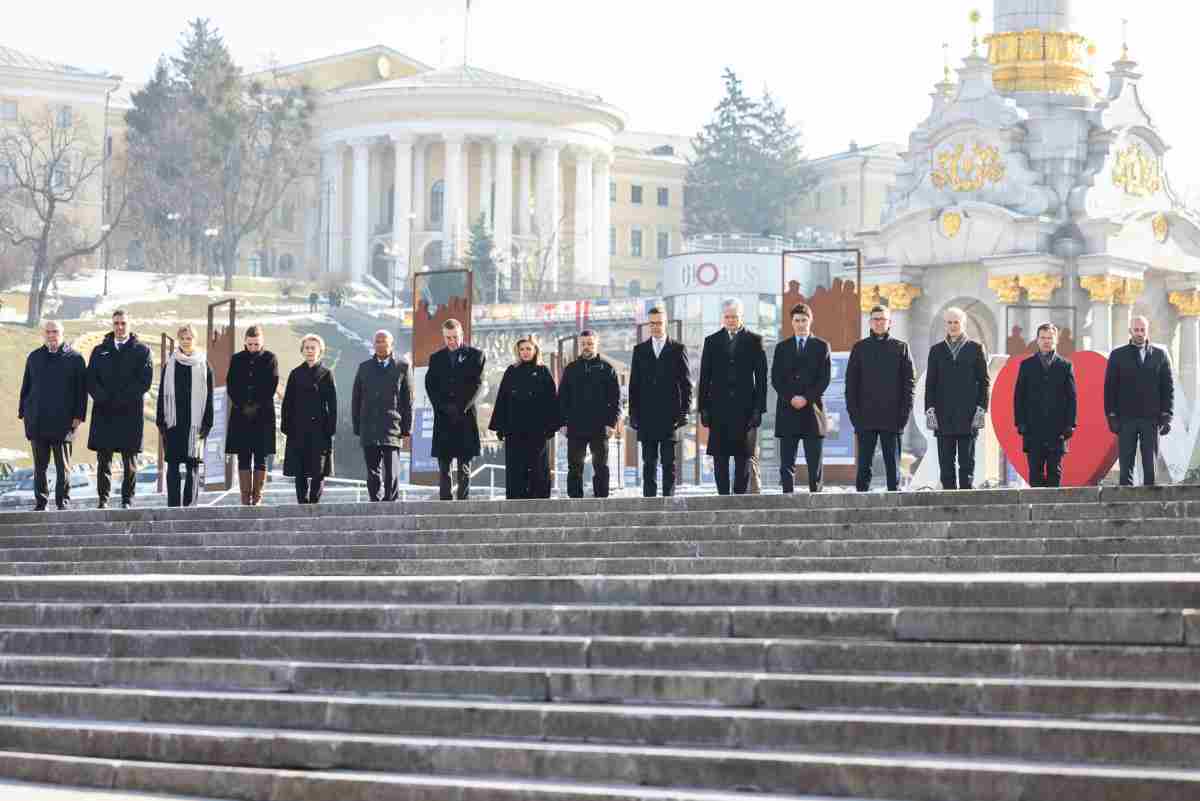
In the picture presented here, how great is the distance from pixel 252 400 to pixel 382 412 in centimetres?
95

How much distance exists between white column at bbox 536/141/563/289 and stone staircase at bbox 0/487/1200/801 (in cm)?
8636

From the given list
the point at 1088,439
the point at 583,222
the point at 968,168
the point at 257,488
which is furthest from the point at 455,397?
the point at 583,222

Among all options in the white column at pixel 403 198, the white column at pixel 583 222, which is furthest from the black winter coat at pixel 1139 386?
the white column at pixel 583 222

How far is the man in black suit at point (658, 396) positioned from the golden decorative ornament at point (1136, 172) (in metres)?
25.4

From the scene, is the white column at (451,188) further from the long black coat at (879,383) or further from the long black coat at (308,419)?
the long black coat at (879,383)

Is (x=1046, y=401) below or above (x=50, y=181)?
below

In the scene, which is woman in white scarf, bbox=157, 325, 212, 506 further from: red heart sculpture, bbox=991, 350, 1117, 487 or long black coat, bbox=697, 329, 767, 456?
red heart sculpture, bbox=991, 350, 1117, 487

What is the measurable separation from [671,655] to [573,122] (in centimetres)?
9018

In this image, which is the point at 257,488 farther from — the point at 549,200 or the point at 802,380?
the point at 549,200

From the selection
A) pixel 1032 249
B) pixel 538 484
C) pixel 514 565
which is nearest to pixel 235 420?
pixel 538 484

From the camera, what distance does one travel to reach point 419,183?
9981 centimetres

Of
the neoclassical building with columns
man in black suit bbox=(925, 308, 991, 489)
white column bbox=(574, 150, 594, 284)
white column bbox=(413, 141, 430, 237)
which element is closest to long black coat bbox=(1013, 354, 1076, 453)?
man in black suit bbox=(925, 308, 991, 489)

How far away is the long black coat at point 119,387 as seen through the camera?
16.8 meters

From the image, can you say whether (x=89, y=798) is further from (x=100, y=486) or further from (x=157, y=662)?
(x=100, y=486)
